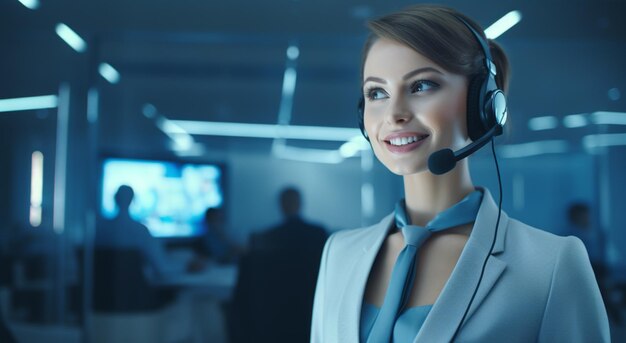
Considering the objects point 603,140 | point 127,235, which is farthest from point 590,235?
point 127,235

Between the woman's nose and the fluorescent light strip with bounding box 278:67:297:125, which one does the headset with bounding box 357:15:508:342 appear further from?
the fluorescent light strip with bounding box 278:67:297:125

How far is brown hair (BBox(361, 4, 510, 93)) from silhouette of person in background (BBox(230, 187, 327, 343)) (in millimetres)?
2046

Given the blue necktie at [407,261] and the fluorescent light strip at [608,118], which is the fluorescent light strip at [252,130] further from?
the blue necktie at [407,261]

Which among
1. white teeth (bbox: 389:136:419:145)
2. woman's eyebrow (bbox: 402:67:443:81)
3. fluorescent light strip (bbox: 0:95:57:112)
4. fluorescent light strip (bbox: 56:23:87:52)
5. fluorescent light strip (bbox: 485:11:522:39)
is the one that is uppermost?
fluorescent light strip (bbox: 56:23:87:52)

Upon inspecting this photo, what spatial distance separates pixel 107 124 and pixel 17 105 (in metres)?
0.67

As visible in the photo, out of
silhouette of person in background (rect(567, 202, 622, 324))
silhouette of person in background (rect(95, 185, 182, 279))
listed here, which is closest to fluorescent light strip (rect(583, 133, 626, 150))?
silhouette of person in background (rect(567, 202, 622, 324))

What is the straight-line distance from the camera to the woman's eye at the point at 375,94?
1063 millimetres

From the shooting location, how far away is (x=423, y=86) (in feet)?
3.27

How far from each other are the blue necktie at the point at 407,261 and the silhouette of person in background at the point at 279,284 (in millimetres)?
1893

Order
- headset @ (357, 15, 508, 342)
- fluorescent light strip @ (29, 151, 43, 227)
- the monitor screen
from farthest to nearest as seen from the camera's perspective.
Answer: the monitor screen
fluorescent light strip @ (29, 151, 43, 227)
headset @ (357, 15, 508, 342)

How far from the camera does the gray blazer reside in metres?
0.85

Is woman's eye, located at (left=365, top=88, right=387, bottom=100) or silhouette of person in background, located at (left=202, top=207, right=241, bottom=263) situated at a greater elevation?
woman's eye, located at (left=365, top=88, right=387, bottom=100)

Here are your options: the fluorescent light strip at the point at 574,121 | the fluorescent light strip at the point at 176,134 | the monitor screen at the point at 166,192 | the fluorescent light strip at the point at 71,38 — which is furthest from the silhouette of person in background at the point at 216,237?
the fluorescent light strip at the point at 574,121

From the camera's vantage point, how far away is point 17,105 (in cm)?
263
